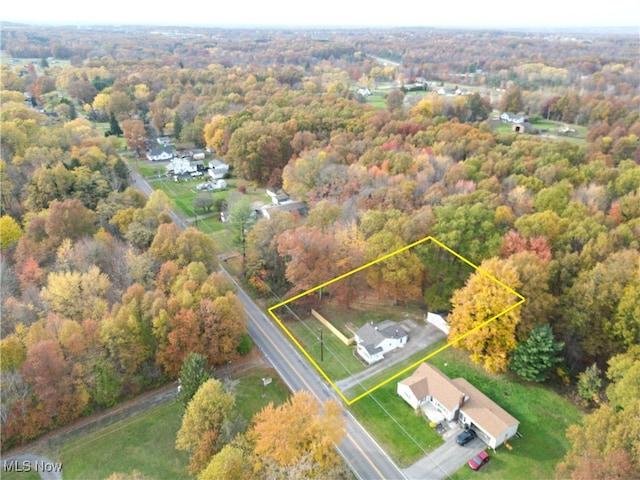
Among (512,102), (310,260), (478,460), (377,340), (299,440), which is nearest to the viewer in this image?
(299,440)

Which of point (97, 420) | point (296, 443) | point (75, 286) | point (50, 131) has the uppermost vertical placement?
point (50, 131)

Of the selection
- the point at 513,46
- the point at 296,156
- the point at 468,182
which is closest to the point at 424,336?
the point at 468,182

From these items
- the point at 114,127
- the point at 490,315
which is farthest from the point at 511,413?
the point at 114,127

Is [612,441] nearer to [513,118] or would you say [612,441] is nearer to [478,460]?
[478,460]

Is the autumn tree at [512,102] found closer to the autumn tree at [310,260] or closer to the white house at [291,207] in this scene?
the white house at [291,207]

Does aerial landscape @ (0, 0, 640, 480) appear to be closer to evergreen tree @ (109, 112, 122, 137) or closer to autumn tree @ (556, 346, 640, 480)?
autumn tree @ (556, 346, 640, 480)

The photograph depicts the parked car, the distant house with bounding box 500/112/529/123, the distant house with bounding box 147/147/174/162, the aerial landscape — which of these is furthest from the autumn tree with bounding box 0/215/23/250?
the distant house with bounding box 500/112/529/123

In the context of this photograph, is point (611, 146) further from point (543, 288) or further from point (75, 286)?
point (75, 286)
